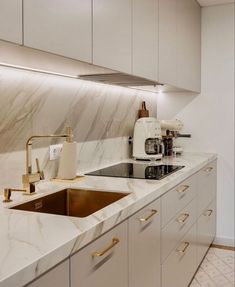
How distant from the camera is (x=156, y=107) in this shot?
3.76 meters

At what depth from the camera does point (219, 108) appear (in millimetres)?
3561

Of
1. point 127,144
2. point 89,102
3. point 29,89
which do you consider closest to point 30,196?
point 29,89

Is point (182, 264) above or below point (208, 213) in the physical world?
below

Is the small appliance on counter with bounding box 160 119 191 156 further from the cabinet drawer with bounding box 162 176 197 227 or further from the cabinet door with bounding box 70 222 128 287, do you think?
the cabinet door with bounding box 70 222 128 287

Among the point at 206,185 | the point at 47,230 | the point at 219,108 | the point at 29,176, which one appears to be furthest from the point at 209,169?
the point at 47,230

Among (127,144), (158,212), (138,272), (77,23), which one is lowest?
(138,272)

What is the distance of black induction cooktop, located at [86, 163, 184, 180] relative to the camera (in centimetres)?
221

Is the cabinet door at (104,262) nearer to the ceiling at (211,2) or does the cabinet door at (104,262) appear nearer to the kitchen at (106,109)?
the kitchen at (106,109)

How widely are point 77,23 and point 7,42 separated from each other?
1.47 feet

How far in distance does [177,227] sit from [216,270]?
1.03 metres

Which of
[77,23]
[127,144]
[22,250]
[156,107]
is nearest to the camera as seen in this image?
[22,250]

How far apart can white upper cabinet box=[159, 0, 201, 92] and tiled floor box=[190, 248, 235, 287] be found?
5.05 ft

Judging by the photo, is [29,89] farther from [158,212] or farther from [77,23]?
[158,212]

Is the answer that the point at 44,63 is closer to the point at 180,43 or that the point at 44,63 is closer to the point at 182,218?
the point at 182,218
